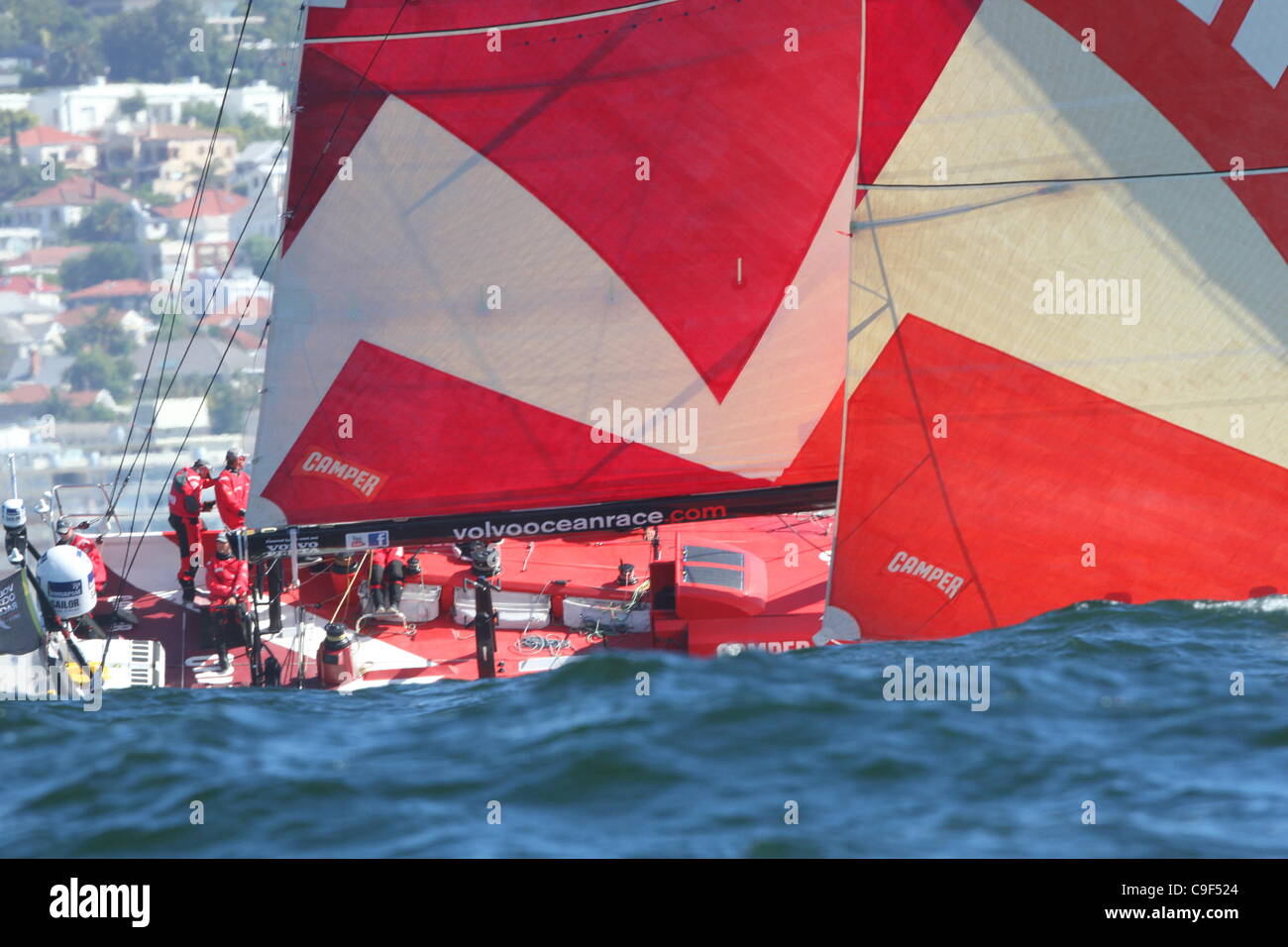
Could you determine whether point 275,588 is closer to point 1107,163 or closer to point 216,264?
point 1107,163

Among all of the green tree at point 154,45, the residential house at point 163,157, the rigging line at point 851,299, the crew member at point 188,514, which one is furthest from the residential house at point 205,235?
the rigging line at point 851,299

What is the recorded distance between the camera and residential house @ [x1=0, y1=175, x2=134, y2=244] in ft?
387

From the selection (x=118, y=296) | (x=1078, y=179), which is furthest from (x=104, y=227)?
(x=1078, y=179)

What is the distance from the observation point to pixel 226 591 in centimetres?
1266

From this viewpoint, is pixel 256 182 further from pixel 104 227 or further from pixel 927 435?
pixel 927 435

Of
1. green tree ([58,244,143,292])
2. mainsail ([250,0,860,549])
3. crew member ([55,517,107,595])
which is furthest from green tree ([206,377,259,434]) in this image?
mainsail ([250,0,860,549])

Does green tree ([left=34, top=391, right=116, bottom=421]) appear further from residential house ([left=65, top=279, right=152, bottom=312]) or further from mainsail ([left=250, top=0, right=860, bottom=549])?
mainsail ([left=250, top=0, right=860, bottom=549])

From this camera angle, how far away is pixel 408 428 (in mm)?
12227

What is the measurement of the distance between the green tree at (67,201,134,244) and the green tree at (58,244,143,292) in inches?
98.7

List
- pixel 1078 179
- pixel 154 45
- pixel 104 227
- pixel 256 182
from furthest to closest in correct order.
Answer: pixel 154 45 → pixel 104 227 → pixel 256 182 → pixel 1078 179

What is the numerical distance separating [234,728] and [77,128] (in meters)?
135

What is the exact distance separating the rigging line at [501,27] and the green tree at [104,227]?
361 feet

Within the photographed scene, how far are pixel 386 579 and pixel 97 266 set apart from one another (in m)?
107

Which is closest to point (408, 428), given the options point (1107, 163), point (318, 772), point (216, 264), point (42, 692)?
point (42, 692)
